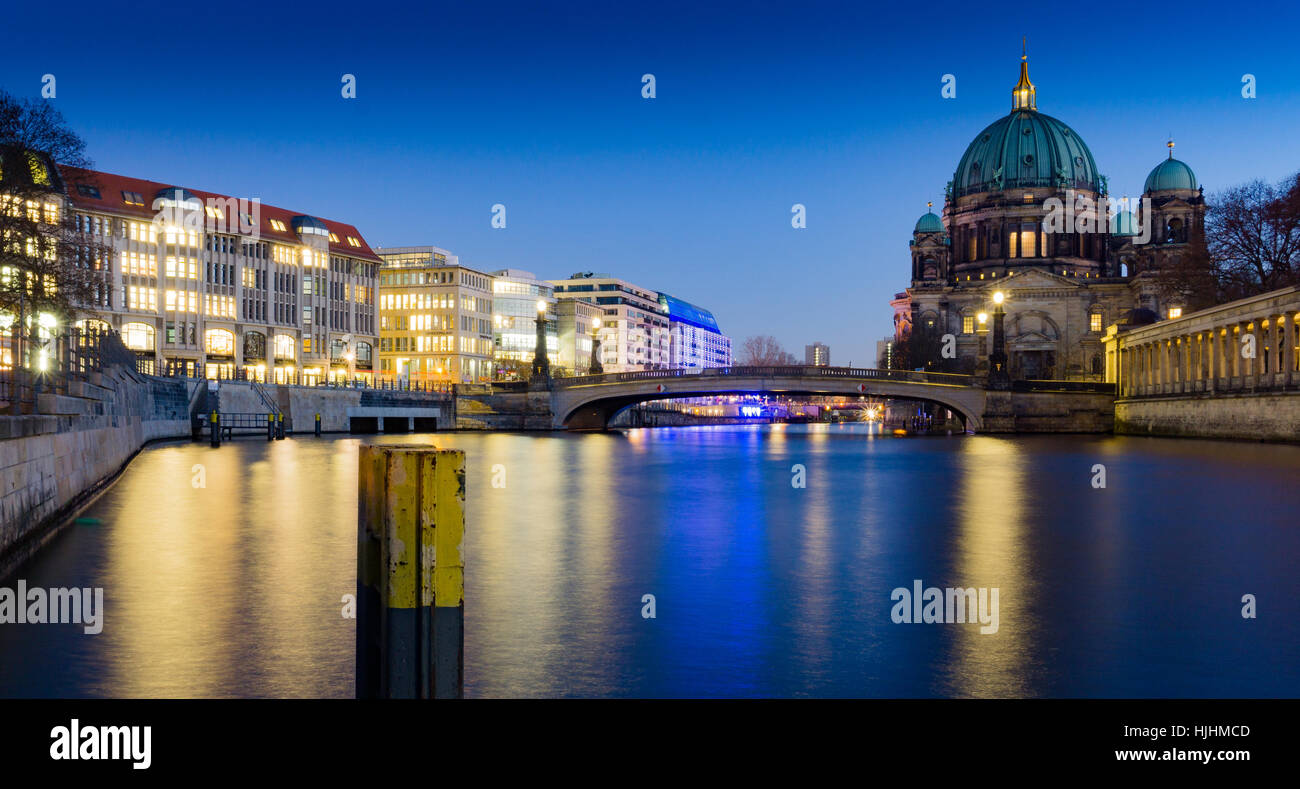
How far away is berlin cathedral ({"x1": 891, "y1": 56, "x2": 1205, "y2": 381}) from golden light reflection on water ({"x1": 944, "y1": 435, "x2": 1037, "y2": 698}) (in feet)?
300

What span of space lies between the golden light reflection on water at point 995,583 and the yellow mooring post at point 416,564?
400 cm

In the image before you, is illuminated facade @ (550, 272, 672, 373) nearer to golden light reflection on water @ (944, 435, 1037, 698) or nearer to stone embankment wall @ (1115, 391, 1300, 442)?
stone embankment wall @ (1115, 391, 1300, 442)

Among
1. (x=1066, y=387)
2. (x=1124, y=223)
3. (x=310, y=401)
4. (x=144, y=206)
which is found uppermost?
(x=1124, y=223)

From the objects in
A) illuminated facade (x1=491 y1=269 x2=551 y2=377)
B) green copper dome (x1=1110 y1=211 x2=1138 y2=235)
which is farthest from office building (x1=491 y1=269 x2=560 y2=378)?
green copper dome (x1=1110 y1=211 x2=1138 y2=235)

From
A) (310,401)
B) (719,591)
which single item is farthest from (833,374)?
(719,591)

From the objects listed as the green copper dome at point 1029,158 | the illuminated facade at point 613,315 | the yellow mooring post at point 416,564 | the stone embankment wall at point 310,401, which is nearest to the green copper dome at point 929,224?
the green copper dome at point 1029,158

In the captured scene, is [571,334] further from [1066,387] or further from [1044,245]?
[1066,387]

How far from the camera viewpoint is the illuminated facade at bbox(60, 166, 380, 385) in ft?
302

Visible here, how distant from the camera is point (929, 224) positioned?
157375 mm

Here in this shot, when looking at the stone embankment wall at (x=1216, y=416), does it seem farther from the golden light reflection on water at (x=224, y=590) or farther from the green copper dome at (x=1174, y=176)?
the green copper dome at (x=1174, y=176)

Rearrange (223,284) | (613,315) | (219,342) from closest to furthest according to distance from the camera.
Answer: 1. (219,342)
2. (223,284)
3. (613,315)

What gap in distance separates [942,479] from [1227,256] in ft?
154

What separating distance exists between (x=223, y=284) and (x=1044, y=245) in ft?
300

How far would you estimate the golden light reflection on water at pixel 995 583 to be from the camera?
8.27 m
